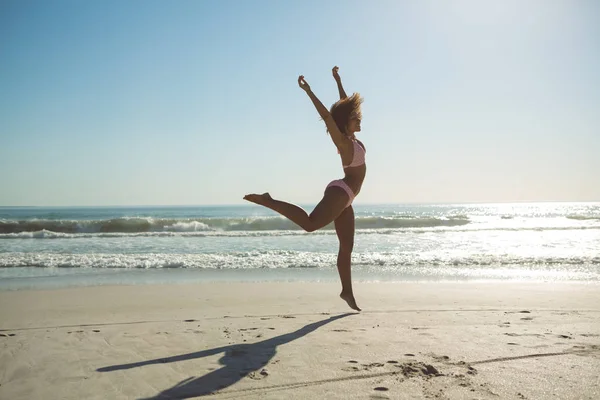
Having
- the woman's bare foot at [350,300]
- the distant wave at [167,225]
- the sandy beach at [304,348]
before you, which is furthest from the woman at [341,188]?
the distant wave at [167,225]

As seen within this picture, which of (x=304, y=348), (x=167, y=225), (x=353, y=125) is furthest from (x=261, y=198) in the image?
(x=167, y=225)

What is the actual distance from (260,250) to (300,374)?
10.6 m

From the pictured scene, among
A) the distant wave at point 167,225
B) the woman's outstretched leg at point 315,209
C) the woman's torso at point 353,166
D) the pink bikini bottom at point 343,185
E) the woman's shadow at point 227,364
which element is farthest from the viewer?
the distant wave at point 167,225

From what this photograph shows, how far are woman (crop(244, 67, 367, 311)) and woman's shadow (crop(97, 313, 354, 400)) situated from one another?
3.38 ft

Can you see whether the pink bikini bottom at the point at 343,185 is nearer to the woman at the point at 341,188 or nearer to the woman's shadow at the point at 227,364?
the woman at the point at 341,188

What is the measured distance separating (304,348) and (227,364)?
64 centimetres

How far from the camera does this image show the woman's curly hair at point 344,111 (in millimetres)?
4672

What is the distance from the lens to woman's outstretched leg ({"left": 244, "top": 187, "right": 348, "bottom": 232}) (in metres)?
4.19

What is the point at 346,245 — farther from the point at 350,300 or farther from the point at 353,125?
the point at 353,125

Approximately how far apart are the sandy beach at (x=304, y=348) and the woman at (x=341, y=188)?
2.70 ft

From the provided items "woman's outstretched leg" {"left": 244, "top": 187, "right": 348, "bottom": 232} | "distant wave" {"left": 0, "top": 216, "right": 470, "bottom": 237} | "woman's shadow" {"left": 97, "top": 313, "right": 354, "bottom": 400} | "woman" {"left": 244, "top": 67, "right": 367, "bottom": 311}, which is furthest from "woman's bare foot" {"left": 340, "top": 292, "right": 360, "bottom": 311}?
"distant wave" {"left": 0, "top": 216, "right": 470, "bottom": 237}

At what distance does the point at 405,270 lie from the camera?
964 centimetres

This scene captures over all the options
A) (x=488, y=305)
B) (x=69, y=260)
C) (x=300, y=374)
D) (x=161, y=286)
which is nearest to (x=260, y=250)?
(x=69, y=260)

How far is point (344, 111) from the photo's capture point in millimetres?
4672
